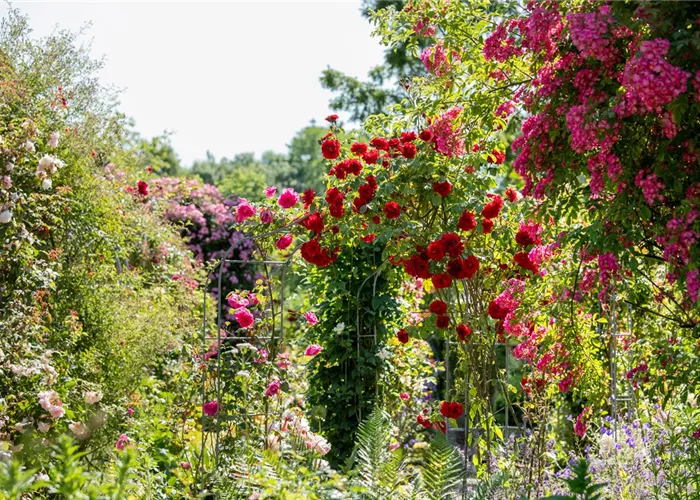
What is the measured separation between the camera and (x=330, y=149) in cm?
403

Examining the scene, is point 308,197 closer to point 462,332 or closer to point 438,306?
point 438,306

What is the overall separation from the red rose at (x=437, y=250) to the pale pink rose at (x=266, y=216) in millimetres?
1148

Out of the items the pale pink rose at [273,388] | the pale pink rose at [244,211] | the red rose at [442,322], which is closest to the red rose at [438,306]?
the red rose at [442,322]

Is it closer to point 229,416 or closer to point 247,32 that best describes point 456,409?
point 229,416

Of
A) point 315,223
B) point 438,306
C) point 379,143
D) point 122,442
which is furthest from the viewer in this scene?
point 122,442

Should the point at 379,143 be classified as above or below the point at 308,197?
above

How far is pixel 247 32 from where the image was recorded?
679 cm

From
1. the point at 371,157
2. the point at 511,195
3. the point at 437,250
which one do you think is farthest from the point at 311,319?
the point at 511,195

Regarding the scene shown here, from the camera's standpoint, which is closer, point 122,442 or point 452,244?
point 452,244

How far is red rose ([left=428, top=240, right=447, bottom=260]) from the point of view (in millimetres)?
3541

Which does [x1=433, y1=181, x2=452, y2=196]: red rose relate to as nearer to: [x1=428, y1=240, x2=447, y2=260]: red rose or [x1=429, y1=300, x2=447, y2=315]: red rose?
[x1=428, y1=240, x2=447, y2=260]: red rose

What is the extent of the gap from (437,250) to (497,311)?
44 centimetres

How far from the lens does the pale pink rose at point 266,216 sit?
170 inches

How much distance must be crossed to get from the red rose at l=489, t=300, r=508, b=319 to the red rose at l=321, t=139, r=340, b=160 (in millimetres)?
1134
